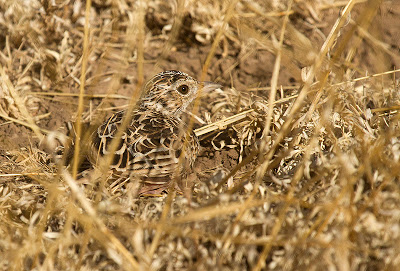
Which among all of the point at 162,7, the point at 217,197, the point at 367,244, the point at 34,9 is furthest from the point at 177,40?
the point at 367,244

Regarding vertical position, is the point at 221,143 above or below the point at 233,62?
below

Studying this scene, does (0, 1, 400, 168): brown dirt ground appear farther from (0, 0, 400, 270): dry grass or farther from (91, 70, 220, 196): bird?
(91, 70, 220, 196): bird

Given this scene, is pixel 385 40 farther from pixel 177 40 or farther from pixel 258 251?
pixel 258 251

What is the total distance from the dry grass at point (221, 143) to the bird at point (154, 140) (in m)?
0.20

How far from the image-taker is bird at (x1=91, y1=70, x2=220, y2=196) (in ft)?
13.9

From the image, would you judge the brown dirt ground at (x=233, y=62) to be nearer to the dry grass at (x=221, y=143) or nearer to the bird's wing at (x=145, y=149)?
the dry grass at (x=221, y=143)

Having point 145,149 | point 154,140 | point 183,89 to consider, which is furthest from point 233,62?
point 145,149

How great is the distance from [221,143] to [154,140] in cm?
99

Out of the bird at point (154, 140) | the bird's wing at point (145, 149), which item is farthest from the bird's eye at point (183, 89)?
the bird's wing at point (145, 149)

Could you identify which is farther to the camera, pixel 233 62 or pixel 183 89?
pixel 233 62

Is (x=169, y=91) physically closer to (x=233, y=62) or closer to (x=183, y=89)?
(x=183, y=89)

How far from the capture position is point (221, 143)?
5.13 m

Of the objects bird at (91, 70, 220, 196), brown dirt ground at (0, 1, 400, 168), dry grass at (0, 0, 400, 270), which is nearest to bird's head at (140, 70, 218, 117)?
bird at (91, 70, 220, 196)

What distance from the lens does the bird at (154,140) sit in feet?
13.9
